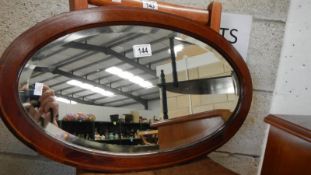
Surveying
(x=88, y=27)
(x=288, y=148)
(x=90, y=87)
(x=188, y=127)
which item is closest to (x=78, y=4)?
(x=88, y=27)

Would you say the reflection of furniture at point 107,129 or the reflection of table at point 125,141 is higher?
the reflection of furniture at point 107,129

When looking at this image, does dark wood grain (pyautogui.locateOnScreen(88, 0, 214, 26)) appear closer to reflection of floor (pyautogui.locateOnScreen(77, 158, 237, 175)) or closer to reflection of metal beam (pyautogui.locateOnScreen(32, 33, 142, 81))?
reflection of metal beam (pyautogui.locateOnScreen(32, 33, 142, 81))

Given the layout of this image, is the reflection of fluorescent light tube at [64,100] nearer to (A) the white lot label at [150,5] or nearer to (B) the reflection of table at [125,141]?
(B) the reflection of table at [125,141]

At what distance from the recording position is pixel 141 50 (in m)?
0.63

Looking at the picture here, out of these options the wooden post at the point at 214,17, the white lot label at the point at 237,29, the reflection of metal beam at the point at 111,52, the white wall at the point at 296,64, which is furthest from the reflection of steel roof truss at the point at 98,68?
the white wall at the point at 296,64

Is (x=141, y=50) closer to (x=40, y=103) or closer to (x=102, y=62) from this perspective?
(x=102, y=62)

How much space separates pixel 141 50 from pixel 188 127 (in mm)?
231

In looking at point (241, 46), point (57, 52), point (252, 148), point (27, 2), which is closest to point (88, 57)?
point (57, 52)

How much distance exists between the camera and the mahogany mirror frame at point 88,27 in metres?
0.49

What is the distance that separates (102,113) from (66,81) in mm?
108

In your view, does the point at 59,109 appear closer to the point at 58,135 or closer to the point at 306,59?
the point at 58,135

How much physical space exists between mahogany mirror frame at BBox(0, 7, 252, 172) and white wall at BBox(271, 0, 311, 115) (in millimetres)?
234

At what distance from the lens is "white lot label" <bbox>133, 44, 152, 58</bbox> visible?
623 millimetres

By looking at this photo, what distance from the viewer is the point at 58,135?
1.75ft
